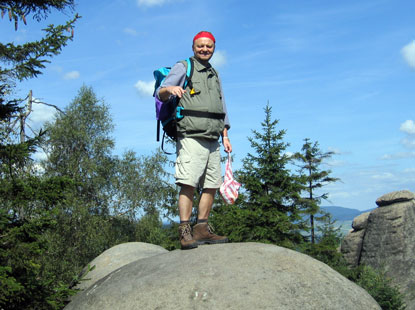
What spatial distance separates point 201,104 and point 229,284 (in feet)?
7.27

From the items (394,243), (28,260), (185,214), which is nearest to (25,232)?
(28,260)

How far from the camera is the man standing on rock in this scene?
535 centimetres

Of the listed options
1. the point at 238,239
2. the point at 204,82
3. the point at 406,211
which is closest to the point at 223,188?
the point at 204,82

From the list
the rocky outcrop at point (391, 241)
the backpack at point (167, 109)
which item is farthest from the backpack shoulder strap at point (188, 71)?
the rocky outcrop at point (391, 241)

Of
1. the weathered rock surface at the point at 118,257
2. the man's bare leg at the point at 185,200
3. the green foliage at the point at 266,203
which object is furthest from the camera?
the green foliage at the point at 266,203

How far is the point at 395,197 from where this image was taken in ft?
97.4

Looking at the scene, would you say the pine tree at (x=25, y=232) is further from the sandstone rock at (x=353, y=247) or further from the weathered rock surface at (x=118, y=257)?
the sandstone rock at (x=353, y=247)

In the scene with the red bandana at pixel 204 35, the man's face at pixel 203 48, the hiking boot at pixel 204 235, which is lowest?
the hiking boot at pixel 204 235

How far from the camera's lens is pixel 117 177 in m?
29.3

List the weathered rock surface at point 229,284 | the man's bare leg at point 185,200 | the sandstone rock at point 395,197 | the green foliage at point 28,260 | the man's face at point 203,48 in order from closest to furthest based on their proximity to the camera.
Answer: the weathered rock surface at point 229,284 < the man's bare leg at point 185,200 < the man's face at point 203,48 < the green foliage at point 28,260 < the sandstone rock at point 395,197

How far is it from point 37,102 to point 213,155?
49.1ft

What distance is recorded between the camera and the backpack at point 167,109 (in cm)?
548

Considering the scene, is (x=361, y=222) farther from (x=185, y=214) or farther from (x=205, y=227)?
(x=185, y=214)

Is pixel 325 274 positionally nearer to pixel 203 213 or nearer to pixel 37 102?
pixel 203 213
